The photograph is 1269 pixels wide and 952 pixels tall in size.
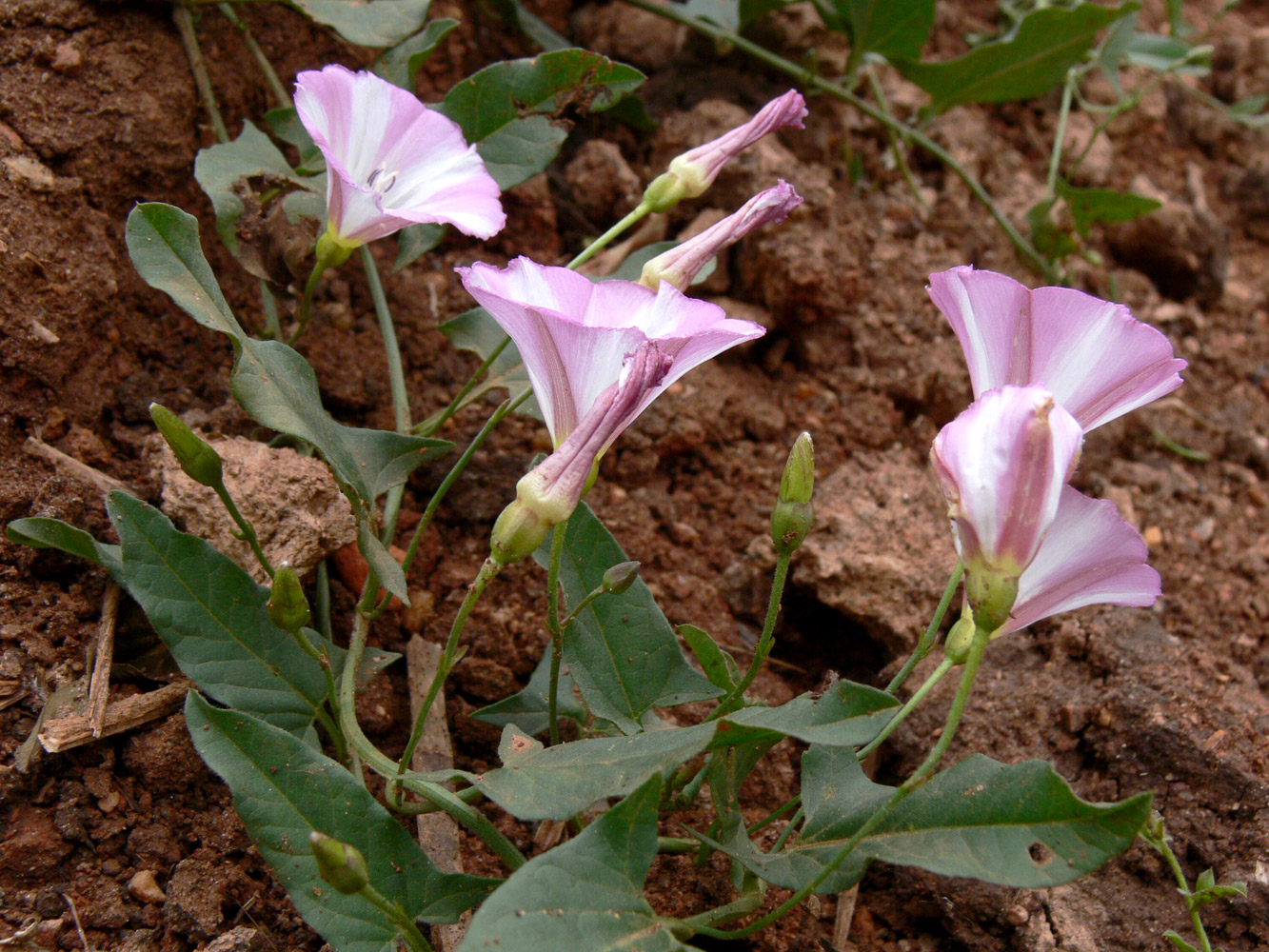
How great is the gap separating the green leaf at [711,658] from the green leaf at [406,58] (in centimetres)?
115

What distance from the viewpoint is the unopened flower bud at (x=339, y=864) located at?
927 millimetres

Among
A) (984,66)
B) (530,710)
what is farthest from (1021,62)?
(530,710)

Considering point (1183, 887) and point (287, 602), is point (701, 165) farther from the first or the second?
point (1183, 887)

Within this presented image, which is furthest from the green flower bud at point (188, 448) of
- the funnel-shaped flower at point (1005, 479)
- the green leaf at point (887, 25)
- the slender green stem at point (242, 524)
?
the green leaf at point (887, 25)

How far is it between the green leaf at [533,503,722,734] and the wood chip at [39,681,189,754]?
562 mm

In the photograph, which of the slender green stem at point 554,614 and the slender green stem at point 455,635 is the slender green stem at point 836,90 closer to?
the slender green stem at point 554,614

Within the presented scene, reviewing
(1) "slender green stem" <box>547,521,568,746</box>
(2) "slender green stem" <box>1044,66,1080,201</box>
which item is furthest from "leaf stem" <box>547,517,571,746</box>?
(2) "slender green stem" <box>1044,66,1080,201</box>

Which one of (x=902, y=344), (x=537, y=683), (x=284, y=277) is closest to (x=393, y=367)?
(x=284, y=277)

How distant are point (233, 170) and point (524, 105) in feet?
1.68

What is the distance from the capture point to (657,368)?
1.03 metres

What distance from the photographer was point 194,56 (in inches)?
72.3

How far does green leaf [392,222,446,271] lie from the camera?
5.72 feet

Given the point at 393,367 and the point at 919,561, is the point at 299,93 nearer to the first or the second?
the point at 393,367

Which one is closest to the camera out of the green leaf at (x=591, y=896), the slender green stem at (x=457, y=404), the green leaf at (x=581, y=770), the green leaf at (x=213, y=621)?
the green leaf at (x=591, y=896)
